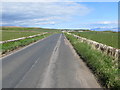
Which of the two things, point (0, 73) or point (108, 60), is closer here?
point (0, 73)

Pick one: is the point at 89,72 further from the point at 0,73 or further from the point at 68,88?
the point at 0,73

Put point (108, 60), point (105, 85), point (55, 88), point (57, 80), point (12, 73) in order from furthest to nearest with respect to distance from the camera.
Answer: point (108, 60)
point (12, 73)
point (57, 80)
point (105, 85)
point (55, 88)

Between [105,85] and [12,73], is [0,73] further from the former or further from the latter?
[105,85]

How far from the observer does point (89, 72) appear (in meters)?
11.1

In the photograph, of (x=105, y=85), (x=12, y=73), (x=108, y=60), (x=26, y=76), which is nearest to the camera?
(x=105, y=85)

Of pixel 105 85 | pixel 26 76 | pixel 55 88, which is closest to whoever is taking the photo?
pixel 55 88

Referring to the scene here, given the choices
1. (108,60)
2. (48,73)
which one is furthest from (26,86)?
(108,60)

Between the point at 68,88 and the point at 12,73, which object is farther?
the point at 12,73

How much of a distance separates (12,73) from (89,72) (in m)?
3.91

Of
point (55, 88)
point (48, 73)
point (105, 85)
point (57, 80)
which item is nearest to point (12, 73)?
point (48, 73)

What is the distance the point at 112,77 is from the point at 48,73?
353 centimetres

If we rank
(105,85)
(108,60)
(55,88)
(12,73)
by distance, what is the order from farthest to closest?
(108,60), (12,73), (105,85), (55,88)

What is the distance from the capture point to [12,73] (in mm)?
10664

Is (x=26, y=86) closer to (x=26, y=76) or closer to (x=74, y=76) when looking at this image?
(x=26, y=76)
